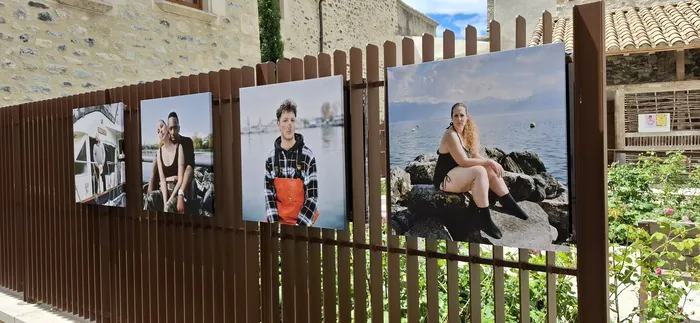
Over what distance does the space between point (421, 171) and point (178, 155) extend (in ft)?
6.11

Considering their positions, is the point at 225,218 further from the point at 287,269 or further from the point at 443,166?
the point at 443,166

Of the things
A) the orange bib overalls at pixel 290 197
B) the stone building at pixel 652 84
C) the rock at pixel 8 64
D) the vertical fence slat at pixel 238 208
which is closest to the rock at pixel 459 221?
the orange bib overalls at pixel 290 197

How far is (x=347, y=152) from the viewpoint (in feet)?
8.70

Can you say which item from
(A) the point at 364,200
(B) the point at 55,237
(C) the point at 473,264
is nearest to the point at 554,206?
(C) the point at 473,264

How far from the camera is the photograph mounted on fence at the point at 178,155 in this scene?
3.28m

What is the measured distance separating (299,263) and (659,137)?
404 inches

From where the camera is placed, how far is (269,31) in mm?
13242

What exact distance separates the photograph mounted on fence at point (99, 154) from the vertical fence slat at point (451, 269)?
8.95 feet

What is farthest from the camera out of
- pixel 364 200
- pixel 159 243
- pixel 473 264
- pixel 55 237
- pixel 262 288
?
pixel 55 237

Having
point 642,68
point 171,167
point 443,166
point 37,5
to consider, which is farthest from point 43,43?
point 642,68

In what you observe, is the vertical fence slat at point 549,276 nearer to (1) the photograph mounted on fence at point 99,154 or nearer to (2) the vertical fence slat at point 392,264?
(2) the vertical fence slat at point 392,264

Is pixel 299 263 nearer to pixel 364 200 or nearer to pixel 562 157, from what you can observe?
pixel 364 200

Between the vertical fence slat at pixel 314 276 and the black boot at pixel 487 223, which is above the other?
the black boot at pixel 487 223

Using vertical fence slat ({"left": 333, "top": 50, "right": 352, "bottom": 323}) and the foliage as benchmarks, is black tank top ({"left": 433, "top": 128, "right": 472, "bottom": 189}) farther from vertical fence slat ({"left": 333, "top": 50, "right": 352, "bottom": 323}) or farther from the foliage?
the foliage
